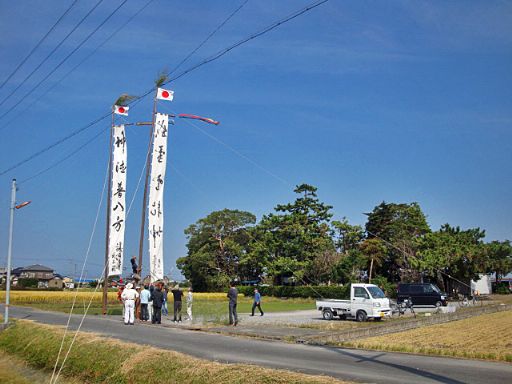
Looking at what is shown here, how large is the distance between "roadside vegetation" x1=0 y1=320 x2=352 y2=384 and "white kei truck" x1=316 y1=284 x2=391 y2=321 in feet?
53.2

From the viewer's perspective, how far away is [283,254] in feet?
206

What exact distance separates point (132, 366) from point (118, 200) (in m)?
19.5

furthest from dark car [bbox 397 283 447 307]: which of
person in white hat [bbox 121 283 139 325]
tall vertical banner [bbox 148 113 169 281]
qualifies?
person in white hat [bbox 121 283 139 325]

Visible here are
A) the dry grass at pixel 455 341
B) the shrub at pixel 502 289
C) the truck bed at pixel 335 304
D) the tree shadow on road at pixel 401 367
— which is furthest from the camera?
the shrub at pixel 502 289

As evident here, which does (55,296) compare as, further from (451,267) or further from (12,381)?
(12,381)

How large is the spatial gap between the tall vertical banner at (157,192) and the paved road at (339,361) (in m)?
6.49

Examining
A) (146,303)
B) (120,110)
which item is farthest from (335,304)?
(120,110)

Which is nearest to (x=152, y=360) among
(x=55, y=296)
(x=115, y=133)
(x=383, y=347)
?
(x=383, y=347)

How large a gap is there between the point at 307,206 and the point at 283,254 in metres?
6.29

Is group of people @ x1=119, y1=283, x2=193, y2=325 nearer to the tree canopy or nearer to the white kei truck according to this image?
the white kei truck

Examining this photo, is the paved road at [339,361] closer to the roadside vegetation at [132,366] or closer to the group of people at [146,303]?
the roadside vegetation at [132,366]

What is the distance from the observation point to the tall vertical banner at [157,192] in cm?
2519

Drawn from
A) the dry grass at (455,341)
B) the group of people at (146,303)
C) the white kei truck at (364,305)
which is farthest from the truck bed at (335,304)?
the group of people at (146,303)

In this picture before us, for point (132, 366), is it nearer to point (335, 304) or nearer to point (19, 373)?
point (19, 373)
